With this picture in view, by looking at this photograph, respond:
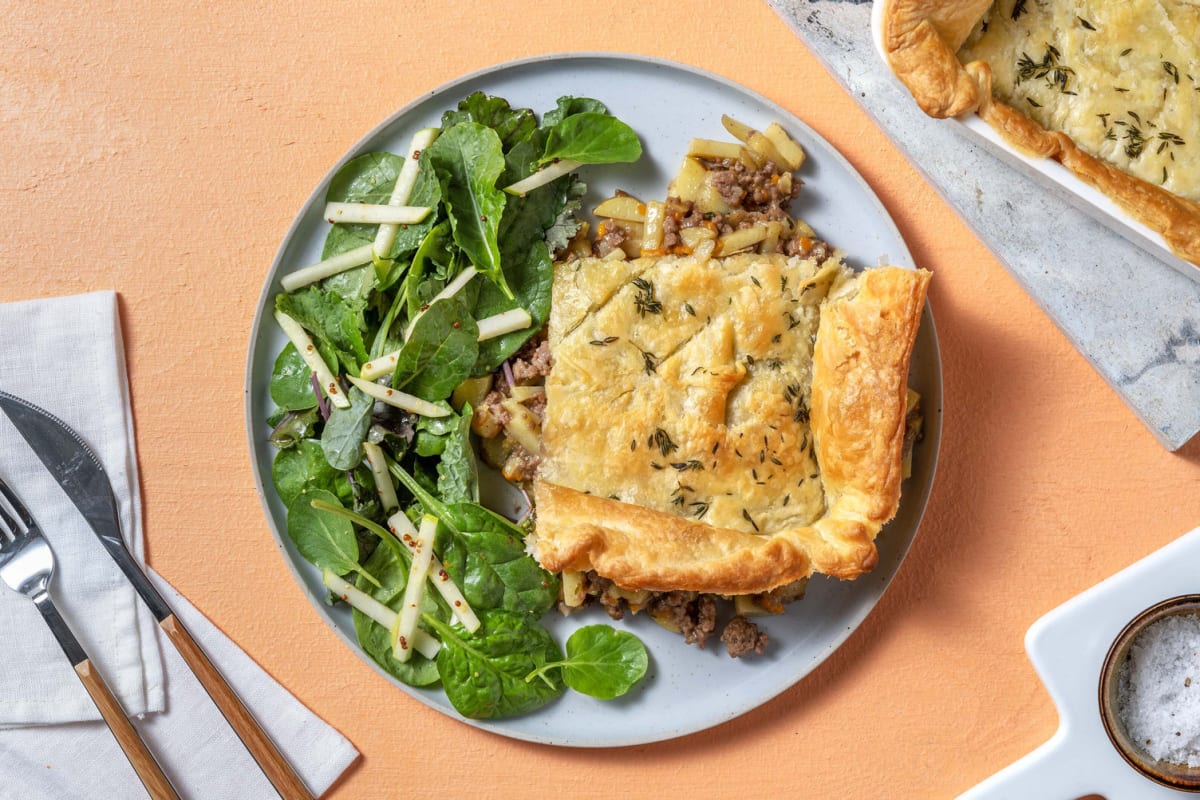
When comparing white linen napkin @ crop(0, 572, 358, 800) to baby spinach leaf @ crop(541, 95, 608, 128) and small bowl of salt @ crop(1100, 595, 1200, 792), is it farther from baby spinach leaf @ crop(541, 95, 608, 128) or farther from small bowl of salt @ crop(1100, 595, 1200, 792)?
small bowl of salt @ crop(1100, 595, 1200, 792)

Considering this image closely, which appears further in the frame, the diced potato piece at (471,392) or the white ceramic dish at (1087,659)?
the white ceramic dish at (1087,659)

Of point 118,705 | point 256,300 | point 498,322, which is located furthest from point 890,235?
point 118,705

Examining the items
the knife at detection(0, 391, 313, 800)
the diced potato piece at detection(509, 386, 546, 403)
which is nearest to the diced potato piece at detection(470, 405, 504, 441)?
the diced potato piece at detection(509, 386, 546, 403)

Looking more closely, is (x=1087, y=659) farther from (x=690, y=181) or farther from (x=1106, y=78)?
(x=690, y=181)

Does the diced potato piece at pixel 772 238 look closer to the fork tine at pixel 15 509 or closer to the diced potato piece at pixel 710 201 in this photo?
the diced potato piece at pixel 710 201

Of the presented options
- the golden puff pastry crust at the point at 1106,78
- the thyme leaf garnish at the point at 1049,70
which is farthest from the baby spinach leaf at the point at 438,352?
the thyme leaf garnish at the point at 1049,70

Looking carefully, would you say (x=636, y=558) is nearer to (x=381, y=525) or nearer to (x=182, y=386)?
(x=381, y=525)
